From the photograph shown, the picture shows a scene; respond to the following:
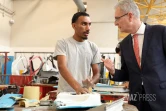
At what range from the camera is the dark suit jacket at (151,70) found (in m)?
1.51

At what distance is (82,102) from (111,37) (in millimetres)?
6692

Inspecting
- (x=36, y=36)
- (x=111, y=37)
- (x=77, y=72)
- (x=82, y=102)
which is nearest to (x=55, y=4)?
(x=36, y=36)

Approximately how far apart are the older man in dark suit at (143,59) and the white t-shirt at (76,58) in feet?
0.71

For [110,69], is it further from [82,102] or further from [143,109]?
[82,102]

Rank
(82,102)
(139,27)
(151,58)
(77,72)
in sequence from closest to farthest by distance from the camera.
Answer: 1. (82,102)
2. (151,58)
3. (139,27)
4. (77,72)

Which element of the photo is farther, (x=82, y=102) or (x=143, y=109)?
(x=143, y=109)

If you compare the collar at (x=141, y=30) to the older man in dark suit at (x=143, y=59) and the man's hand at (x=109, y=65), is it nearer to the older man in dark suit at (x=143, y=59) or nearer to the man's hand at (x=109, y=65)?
the older man in dark suit at (x=143, y=59)

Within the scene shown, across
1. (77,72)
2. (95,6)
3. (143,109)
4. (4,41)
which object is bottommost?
(143,109)

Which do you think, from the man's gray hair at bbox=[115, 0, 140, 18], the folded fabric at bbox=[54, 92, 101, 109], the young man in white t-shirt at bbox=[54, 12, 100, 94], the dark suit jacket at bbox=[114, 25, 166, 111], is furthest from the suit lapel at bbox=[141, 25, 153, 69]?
the folded fabric at bbox=[54, 92, 101, 109]

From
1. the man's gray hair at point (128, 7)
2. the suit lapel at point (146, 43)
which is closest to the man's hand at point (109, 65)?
the suit lapel at point (146, 43)

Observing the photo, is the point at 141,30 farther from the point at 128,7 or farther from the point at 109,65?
the point at 109,65

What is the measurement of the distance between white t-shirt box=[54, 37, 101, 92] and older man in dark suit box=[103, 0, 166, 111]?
0.71 feet

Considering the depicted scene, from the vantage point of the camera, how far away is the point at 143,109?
1.56 meters

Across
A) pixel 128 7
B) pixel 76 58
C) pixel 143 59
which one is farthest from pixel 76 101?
pixel 128 7
